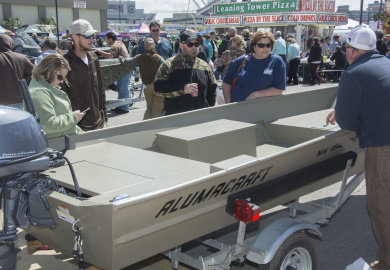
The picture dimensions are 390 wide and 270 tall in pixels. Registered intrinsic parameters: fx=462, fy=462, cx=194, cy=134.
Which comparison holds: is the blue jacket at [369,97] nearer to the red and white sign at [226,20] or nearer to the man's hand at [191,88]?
the man's hand at [191,88]

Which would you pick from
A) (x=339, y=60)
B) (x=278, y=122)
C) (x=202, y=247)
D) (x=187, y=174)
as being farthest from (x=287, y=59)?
(x=187, y=174)

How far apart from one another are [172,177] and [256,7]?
3465 centimetres

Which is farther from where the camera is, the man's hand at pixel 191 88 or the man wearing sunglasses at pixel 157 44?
the man wearing sunglasses at pixel 157 44

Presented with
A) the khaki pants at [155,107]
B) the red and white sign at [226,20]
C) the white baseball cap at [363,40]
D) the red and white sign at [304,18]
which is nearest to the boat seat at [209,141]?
the white baseball cap at [363,40]

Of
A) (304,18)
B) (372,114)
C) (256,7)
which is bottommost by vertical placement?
(372,114)

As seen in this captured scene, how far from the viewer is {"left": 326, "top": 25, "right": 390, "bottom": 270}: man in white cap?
3252 mm

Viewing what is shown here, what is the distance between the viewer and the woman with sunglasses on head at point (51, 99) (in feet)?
11.9

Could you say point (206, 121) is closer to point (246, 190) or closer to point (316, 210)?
point (316, 210)

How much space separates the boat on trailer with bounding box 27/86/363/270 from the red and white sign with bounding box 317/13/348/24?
27883 millimetres

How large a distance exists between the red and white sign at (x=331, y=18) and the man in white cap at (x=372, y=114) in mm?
28873

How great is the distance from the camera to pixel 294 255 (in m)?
3.28

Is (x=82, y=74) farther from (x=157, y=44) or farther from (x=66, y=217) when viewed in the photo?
(x=157, y=44)

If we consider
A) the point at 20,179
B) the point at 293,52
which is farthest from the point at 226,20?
the point at 20,179

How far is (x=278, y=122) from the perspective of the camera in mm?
5188
